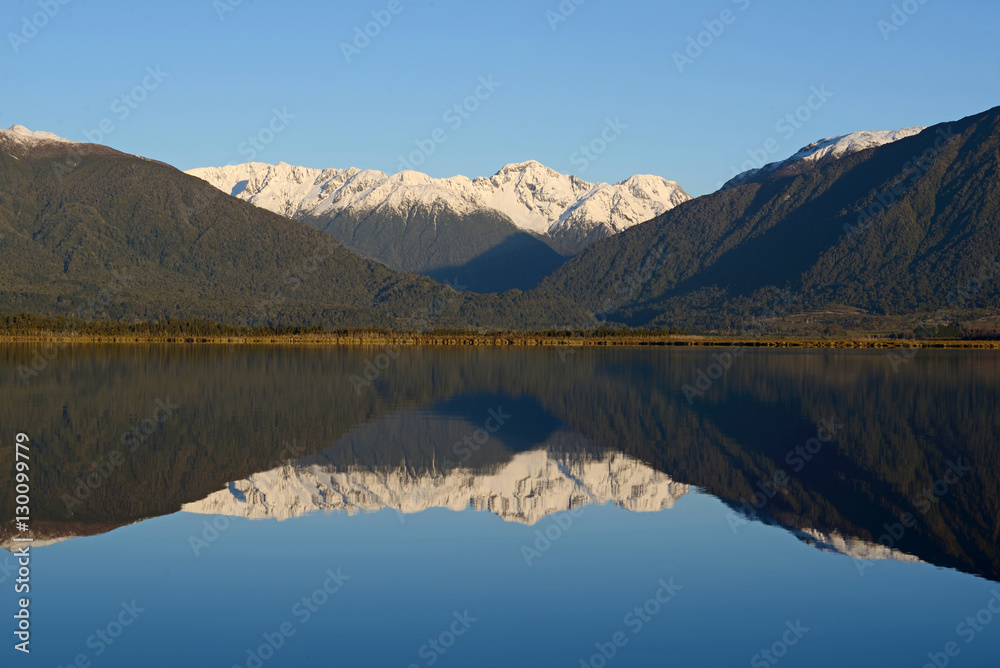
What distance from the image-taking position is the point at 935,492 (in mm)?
30672

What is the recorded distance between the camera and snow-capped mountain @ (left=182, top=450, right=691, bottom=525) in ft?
94.3

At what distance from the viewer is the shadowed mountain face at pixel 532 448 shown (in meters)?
28.4

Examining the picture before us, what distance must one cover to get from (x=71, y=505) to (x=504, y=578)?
13.4 meters

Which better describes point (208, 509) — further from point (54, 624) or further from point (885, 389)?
point (885, 389)

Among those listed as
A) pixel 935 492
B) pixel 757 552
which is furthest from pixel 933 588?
pixel 935 492

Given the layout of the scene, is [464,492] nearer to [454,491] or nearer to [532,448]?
[454,491]

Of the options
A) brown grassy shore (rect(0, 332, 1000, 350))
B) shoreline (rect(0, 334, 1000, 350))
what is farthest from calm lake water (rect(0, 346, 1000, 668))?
brown grassy shore (rect(0, 332, 1000, 350))

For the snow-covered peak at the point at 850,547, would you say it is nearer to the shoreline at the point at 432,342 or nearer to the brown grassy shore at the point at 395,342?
the shoreline at the point at 432,342

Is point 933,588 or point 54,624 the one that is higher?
point 54,624

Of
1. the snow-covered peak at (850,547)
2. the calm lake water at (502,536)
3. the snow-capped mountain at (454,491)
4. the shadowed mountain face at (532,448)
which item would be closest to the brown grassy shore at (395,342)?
the shadowed mountain face at (532,448)

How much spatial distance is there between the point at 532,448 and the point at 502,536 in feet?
44.3

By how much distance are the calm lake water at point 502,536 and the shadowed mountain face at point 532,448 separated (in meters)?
0.17

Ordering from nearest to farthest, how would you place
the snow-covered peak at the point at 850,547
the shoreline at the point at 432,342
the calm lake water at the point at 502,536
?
the calm lake water at the point at 502,536, the snow-covered peak at the point at 850,547, the shoreline at the point at 432,342

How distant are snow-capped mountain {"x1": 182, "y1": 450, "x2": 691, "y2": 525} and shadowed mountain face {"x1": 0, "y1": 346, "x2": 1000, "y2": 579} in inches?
5.3
